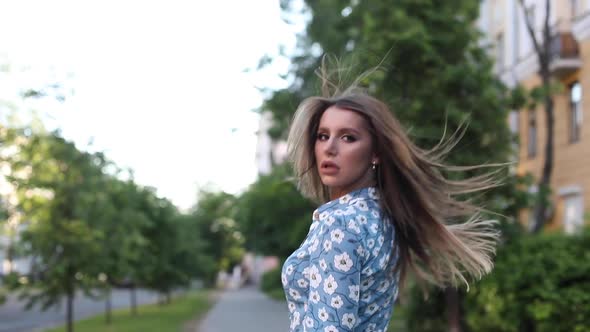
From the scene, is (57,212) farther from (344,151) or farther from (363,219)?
(363,219)

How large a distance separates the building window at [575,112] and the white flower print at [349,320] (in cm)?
1896

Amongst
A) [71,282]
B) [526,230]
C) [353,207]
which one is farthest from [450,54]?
[353,207]

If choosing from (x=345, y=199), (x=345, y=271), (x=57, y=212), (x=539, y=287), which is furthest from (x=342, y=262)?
(x=57, y=212)

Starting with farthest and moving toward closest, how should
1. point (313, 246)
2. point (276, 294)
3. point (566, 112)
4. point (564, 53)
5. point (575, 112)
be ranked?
point (276, 294) → point (566, 112) → point (575, 112) → point (564, 53) → point (313, 246)

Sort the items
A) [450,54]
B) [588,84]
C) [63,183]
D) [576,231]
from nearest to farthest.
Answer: [576,231]
[450,54]
[63,183]
[588,84]

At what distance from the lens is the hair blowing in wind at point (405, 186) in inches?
110

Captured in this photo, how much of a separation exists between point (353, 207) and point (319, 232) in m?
0.16

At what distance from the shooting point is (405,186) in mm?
2904

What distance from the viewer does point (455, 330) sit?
1330 centimetres

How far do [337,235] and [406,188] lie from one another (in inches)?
24.4

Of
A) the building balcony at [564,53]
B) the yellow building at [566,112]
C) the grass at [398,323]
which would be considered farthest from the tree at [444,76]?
the building balcony at [564,53]

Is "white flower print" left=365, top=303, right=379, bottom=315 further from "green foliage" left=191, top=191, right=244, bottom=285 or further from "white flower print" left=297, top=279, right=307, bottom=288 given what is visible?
"green foliage" left=191, top=191, right=244, bottom=285

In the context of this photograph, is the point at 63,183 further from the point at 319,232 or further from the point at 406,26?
the point at 319,232

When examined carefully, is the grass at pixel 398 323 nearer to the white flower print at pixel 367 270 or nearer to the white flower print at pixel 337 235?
the white flower print at pixel 367 270
